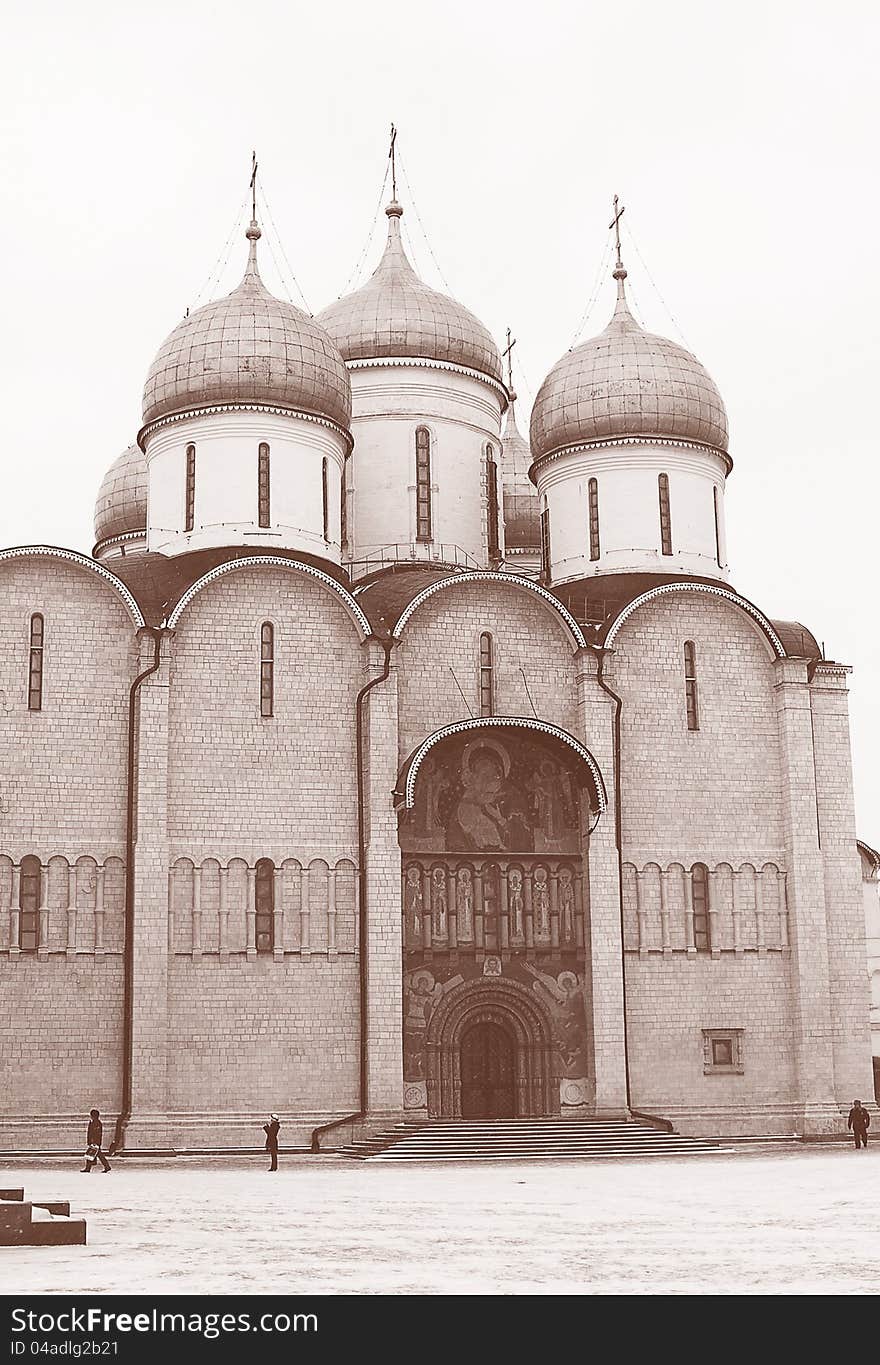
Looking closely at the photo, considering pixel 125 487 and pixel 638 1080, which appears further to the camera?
pixel 125 487

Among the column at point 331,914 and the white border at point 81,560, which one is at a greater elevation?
the white border at point 81,560

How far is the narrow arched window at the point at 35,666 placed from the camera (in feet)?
77.6

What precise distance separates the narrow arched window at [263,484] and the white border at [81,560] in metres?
2.96

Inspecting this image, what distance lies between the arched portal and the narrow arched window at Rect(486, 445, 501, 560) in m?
5.67

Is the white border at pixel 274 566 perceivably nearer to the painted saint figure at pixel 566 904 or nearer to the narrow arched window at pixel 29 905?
the narrow arched window at pixel 29 905

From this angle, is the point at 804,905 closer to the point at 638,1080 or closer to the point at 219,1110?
the point at 638,1080

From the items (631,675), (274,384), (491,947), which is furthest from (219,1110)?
(274,384)

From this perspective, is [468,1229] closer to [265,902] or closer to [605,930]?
[265,902]

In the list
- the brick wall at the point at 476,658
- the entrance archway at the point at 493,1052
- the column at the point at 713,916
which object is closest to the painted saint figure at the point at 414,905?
the entrance archway at the point at 493,1052

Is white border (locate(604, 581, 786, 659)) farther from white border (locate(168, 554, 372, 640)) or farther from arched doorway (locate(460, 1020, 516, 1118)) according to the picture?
arched doorway (locate(460, 1020, 516, 1118))

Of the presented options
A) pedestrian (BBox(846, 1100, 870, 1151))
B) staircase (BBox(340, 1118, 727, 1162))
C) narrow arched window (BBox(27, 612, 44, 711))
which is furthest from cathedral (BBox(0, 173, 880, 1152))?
pedestrian (BBox(846, 1100, 870, 1151))

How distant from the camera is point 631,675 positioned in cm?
2580

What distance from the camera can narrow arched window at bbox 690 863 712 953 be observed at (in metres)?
25.2
